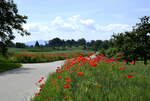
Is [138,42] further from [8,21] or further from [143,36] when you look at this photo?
A: [8,21]

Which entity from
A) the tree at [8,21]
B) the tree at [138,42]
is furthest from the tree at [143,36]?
the tree at [8,21]

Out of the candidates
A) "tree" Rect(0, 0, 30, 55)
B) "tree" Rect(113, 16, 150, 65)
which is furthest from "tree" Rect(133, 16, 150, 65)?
"tree" Rect(0, 0, 30, 55)

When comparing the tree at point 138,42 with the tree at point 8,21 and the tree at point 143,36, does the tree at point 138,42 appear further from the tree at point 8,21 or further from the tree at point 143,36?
the tree at point 8,21

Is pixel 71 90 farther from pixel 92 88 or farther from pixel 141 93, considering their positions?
pixel 141 93

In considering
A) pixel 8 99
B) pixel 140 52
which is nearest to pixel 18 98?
pixel 8 99

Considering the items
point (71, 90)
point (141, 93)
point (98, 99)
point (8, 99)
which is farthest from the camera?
point (8, 99)

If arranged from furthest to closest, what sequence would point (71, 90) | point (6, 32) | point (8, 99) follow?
point (6, 32), point (8, 99), point (71, 90)

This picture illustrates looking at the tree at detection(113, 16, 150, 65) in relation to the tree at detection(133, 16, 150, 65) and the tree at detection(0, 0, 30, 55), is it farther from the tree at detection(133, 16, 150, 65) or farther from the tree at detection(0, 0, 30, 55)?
the tree at detection(0, 0, 30, 55)

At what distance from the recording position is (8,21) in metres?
18.9

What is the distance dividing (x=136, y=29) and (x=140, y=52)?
2863 millimetres

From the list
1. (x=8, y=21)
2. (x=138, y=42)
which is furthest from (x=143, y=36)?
(x=8, y=21)

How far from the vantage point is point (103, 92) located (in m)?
4.37

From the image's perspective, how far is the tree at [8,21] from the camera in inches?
734

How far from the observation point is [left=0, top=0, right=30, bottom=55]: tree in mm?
18641
